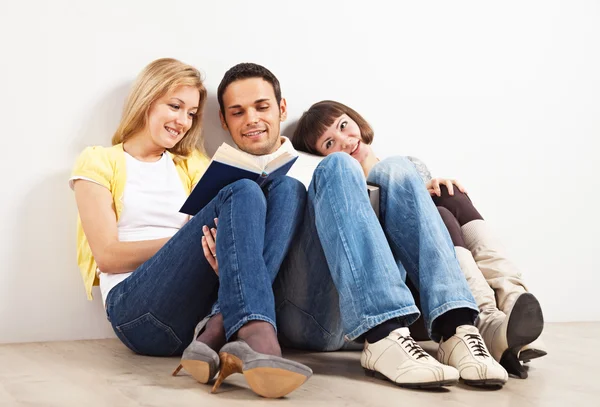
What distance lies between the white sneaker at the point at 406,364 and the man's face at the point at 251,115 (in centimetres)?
91

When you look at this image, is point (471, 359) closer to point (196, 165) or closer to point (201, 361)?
point (201, 361)

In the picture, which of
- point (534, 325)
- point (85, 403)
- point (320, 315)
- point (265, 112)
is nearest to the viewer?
point (85, 403)

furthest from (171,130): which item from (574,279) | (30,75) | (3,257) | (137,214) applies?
(574,279)

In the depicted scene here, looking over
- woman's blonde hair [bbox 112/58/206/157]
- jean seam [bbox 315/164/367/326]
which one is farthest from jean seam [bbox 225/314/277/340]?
woman's blonde hair [bbox 112/58/206/157]

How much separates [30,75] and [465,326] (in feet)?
4.87

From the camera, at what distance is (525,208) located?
9.41 feet

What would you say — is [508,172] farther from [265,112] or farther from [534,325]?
[534,325]

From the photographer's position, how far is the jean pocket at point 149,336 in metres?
1.78

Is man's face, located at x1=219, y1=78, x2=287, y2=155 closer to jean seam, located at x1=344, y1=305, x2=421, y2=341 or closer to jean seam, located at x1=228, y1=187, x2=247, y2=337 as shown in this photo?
jean seam, located at x1=228, y1=187, x2=247, y2=337

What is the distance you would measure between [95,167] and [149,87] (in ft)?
1.02

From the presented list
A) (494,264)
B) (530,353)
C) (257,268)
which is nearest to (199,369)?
(257,268)

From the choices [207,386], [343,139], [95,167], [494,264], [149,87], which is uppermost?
[149,87]

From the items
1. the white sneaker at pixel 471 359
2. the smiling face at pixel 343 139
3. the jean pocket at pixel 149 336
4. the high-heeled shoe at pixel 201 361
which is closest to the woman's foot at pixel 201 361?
the high-heeled shoe at pixel 201 361

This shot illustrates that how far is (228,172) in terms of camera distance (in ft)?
5.37
